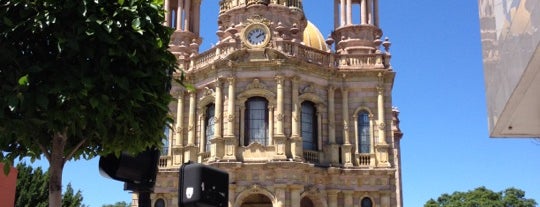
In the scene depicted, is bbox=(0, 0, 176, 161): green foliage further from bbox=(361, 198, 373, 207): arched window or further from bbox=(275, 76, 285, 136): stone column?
bbox=(361, 198, 373, 207): arched window

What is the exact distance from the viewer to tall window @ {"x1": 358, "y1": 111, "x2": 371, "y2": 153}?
35.9m

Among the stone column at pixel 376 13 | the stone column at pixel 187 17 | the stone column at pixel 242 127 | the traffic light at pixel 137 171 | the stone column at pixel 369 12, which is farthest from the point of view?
→ the stone column at pixel 187 17

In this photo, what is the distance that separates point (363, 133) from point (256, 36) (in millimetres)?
7607

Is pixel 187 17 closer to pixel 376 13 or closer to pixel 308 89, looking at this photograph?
pixel 308 89

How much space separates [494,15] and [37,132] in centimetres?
661

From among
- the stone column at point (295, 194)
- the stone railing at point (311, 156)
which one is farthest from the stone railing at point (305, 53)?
the stone column at point (295, 194)

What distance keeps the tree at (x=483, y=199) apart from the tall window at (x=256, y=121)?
27.5m

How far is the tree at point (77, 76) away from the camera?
9.20 meters

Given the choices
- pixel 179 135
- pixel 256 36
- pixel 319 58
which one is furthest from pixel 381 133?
pixel 179 135

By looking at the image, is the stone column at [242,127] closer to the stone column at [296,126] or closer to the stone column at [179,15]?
the stone column at [296,126]

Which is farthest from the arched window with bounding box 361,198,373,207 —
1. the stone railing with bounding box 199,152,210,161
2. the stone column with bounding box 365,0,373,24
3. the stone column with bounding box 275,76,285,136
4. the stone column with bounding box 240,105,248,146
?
the stone column with bounding box 365,0,373,24

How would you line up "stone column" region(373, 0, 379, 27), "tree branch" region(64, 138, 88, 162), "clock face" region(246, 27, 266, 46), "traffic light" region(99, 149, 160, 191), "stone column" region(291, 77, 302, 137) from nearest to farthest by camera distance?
"traffic light" region(99, 149, 160, 191), "tree branch" region(64, 138, 88, 162), "stone column" region(291, 77, 302, 137), "clock face" region(246, 27, 266, 46), "stone column" region(373, 0, 379, 27)

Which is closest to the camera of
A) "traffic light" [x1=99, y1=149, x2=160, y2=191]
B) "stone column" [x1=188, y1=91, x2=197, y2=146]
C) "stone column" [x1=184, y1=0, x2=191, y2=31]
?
"traffic light" [x1=99, y1=149, x2=160, y2=191]

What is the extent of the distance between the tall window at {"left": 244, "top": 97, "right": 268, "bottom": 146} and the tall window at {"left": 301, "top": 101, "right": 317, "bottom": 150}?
81.5 inches
